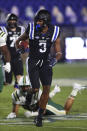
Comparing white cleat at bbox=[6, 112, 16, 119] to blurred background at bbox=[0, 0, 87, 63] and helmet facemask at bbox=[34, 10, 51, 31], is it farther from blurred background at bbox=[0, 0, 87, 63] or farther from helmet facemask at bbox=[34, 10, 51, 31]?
blurred background at bbox=[0, 0, 87, 63]

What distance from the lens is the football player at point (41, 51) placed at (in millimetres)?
7336

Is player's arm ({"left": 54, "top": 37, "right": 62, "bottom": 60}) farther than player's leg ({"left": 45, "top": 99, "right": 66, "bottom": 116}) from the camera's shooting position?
No

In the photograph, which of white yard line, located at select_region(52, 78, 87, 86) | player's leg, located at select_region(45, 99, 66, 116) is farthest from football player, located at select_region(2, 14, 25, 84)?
white yard line, located at select_region(52, 78, 87, 86)

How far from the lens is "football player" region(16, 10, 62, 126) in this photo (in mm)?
7336

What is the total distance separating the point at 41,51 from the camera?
7488 mm

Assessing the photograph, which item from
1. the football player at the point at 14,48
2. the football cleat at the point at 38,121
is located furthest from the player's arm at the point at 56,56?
the football player at the point at 14,48

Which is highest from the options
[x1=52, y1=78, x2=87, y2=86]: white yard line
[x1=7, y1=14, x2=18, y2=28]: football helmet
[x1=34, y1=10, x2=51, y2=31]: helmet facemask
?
[x1=34, y1=10, x2=51, y2=31]: helmet facemask

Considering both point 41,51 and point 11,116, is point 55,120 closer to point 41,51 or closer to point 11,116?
point 11,116

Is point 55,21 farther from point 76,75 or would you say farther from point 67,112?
point 67,112

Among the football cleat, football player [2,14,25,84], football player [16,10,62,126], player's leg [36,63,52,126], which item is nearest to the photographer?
the football cleat

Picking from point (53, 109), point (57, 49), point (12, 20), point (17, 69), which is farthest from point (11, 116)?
point (12, 20)

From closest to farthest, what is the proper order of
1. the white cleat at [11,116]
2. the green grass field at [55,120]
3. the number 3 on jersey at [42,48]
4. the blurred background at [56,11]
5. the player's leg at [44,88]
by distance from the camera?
the green grass field at [55,120]
the player's leg at [44,88]
the number 3 on jersey at [42,48]
the white cleat at [11,116]
the blurred background at [56,11]

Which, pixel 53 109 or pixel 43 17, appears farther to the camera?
pixel 53 109

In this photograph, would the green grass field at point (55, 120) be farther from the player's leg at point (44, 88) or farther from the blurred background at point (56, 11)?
the blurred background at point (56, 11)
